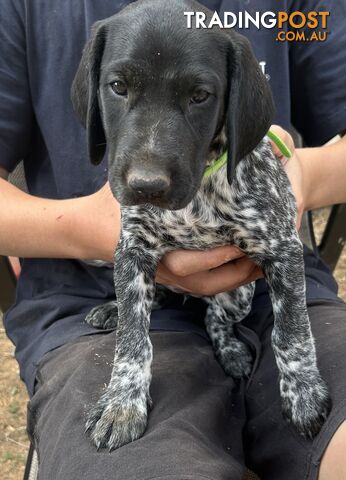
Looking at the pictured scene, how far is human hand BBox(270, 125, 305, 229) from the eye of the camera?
9.07 ft

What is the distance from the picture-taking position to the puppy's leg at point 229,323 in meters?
2.68

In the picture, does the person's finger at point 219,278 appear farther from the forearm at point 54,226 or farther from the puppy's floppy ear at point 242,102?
the puppy's floppy ear at point 242,102

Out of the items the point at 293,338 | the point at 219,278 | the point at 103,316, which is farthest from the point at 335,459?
the point at 103,316

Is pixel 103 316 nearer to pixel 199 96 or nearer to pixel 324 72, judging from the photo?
→ pixel 199 96

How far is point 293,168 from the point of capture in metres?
2.89

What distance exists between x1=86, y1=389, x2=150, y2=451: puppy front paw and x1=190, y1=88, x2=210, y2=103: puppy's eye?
97cm

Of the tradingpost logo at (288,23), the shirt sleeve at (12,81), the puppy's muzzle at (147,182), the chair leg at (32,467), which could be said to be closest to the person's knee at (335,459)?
the puppy's muzzle at (147,182)

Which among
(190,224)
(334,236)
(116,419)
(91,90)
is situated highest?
(91,90)

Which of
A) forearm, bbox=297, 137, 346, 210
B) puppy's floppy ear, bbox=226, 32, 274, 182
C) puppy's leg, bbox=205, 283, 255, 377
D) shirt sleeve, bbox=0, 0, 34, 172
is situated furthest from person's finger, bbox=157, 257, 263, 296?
shirt sleeve, bbox=0, 0, 34, 172

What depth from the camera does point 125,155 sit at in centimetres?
207

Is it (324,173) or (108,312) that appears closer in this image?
(108,312)

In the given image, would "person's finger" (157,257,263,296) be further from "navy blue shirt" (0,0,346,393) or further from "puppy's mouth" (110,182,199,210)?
"puppy's mouth" (110,182,199,210)

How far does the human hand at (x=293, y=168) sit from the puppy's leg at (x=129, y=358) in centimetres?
65

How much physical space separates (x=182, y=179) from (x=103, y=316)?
3.08 feet
